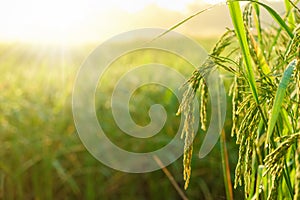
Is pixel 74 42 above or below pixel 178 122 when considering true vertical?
above

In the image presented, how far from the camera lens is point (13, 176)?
273 centimetres

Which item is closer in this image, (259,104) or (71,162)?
(259,104)

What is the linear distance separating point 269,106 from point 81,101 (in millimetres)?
2112

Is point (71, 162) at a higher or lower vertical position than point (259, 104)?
higher

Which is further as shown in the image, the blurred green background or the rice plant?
the blurred green background

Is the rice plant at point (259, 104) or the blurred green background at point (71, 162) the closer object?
the rice plant at point (259, 104)

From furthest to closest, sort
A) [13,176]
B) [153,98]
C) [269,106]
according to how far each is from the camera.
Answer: [153,98] < [13,176] < [269,106]

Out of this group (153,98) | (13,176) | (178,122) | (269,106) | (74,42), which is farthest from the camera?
(74,42)

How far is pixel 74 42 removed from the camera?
23.2 ft

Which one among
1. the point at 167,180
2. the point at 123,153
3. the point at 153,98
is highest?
the point at 153,98

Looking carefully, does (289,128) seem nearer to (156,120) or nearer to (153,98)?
(156,120)

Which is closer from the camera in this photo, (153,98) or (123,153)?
(123,153)

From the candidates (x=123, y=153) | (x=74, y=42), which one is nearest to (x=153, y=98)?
(x=123, y=153)

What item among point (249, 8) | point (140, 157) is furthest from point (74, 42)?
point (249, 8)
